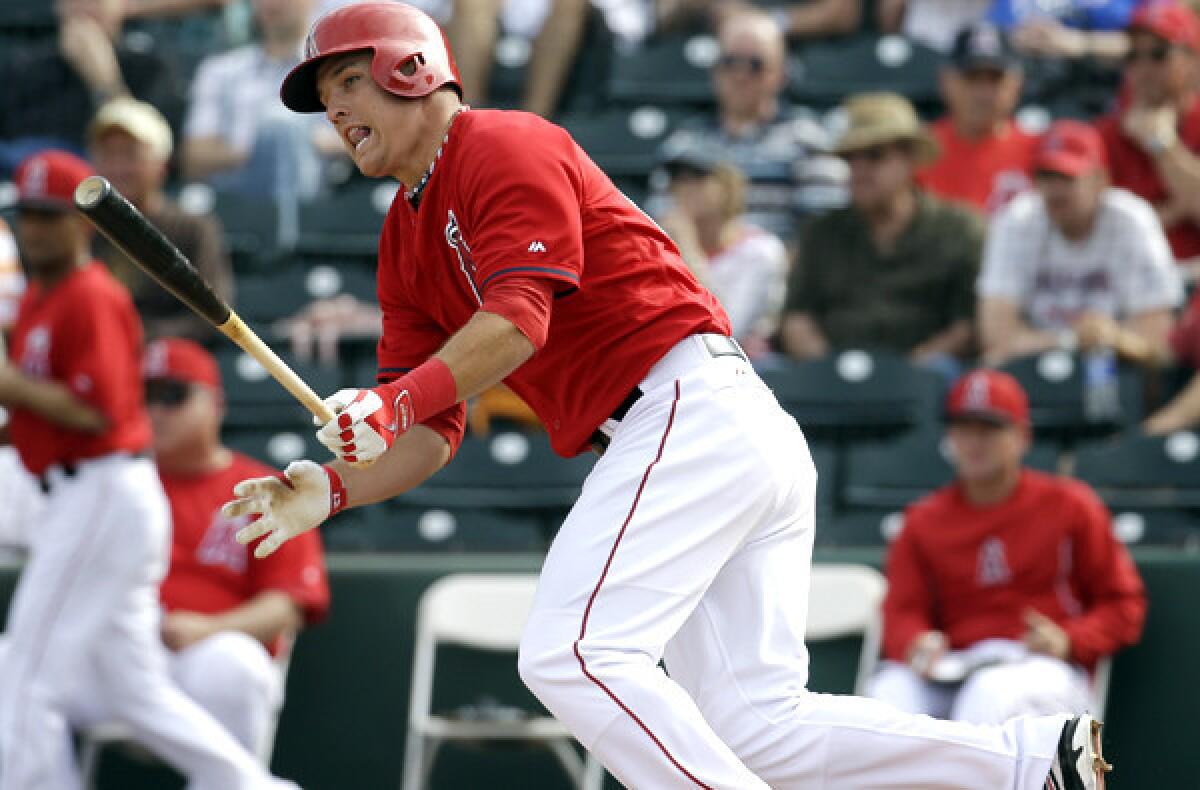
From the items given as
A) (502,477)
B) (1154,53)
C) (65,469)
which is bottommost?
(502,477)

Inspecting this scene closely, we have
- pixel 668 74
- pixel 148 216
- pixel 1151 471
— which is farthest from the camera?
pixel 668 74

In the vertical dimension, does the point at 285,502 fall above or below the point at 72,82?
below

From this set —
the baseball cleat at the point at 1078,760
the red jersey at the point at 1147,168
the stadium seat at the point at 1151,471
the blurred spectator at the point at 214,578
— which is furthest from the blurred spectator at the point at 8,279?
the baseball cleat at the point at 1078,760

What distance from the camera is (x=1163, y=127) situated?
7395 millimetres

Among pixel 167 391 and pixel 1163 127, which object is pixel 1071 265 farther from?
pixel 167 391

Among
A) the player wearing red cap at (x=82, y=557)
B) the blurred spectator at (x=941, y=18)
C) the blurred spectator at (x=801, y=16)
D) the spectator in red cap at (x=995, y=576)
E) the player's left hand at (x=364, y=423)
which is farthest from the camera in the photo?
the blurred spectator at (x=801, y=16)

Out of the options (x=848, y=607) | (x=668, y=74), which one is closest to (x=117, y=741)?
(x=848, y=607)

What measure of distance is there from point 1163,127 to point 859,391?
1.83 metres

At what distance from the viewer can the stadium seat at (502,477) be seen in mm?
6328


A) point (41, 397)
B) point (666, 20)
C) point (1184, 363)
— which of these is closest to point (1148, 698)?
point (1184, 363)

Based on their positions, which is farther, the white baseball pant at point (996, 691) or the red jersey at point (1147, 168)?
the red jersey at point (1147, 168)

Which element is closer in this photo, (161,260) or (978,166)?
(161,260)

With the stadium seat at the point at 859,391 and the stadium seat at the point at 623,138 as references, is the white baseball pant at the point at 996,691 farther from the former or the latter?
the stadium seat at the point at 623,138

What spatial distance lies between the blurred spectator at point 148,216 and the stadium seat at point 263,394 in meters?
0.18
